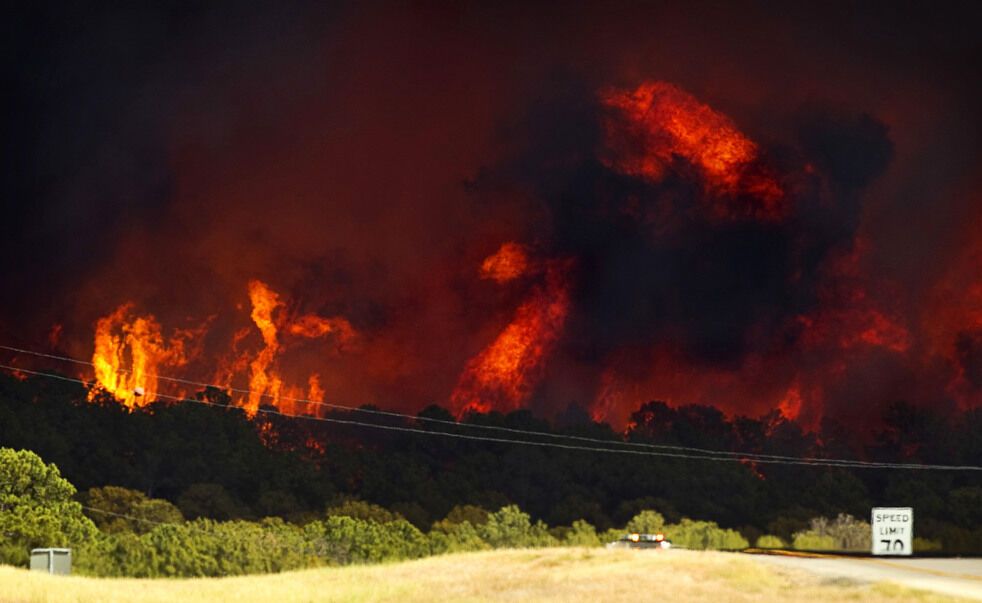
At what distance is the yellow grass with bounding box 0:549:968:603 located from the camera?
187 ft

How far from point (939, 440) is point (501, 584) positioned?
129 m

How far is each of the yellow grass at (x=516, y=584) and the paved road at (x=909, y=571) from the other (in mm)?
1628

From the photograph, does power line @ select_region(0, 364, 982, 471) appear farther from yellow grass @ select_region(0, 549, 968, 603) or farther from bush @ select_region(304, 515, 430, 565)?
yellow grass @ select_region(0, 549, 968, 603)

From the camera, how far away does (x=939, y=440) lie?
18188 centimetres

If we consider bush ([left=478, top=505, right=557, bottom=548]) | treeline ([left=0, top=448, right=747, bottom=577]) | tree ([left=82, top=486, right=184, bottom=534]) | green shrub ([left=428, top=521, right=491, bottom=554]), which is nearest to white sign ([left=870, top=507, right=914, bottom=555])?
treeline ([left=0, top=448, right=747, bottom=577])

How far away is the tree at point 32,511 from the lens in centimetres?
10243

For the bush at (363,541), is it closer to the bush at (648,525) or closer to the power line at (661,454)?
the bush at (648,525)

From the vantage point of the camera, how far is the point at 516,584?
213ft

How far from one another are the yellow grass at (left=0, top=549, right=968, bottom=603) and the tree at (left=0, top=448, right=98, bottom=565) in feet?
85.7

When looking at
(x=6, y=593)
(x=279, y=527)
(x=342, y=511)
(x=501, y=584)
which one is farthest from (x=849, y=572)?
(x=342, y=511)

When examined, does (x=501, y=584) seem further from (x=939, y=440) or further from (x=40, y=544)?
(x=939, y=440)

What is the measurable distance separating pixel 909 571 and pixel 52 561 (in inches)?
1963

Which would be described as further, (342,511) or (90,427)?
(90,427)

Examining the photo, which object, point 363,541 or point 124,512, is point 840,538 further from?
point 124,512
